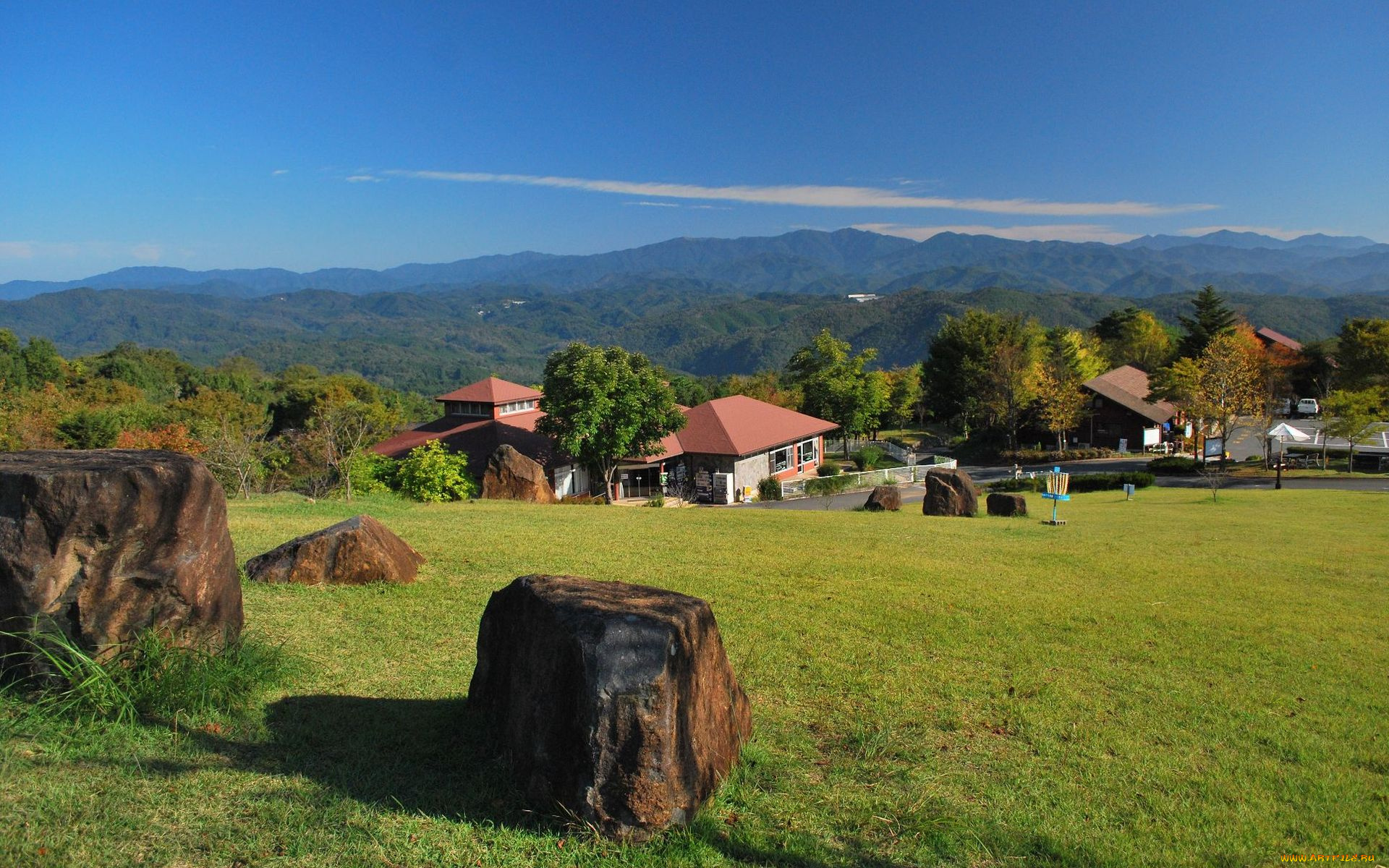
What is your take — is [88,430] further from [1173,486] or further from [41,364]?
[1173,486]

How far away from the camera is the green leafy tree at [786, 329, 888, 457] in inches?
1786

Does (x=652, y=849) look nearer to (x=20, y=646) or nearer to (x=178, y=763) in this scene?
(x=178, y=763)

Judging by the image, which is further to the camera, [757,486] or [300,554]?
[757,486]

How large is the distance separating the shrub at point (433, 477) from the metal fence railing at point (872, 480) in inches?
589

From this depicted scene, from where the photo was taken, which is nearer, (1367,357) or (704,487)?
(704,487)

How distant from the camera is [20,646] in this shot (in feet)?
16.3

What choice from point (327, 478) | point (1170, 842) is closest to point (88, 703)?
point (1170, 842)

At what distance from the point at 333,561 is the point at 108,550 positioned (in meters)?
4.16

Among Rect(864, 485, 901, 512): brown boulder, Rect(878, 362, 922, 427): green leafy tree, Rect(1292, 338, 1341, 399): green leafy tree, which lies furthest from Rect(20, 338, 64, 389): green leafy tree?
Rect(1292, 338, 1341, 399): green leafy tree

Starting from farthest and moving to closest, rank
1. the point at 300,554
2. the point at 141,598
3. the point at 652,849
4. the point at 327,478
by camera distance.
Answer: the point at 327,478, the point at 300,554, the point at 141,598, the point at 652,849

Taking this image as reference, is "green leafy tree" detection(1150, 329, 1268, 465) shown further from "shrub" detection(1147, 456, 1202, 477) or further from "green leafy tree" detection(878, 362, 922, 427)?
"green leafy tree" detection(878, 362, 922, 427)

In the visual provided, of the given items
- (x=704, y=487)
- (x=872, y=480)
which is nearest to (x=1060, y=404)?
(x=872, y=480)

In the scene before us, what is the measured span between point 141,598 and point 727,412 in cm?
3153

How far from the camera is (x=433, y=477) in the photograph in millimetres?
21000
